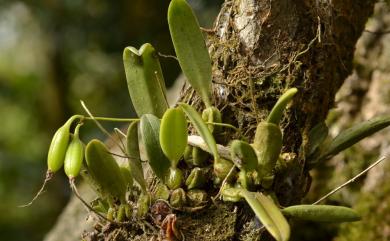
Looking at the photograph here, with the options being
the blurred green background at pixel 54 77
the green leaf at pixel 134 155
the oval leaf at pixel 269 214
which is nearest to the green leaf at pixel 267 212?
the oval leaf at pixel 269 214

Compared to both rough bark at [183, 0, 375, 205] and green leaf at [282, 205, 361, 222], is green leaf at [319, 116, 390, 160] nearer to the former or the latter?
rough bark at [183, 0, 375, 205]

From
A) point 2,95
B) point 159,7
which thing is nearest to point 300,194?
point 159,7

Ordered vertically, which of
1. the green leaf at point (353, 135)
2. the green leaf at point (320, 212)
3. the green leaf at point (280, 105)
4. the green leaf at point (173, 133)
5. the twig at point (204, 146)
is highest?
the green leaf at point (280, 105)

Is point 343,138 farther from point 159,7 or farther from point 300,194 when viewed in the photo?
point 159,7

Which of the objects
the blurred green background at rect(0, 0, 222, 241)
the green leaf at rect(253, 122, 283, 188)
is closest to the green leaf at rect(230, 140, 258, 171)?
the green leaf at rect(253, 122, 283, 188)

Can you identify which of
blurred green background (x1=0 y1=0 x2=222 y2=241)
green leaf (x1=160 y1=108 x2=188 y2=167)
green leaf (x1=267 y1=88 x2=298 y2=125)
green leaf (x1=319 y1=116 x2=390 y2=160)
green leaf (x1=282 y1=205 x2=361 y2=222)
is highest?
green leaf (x1=267 y1=88 x2=298 y2=125)

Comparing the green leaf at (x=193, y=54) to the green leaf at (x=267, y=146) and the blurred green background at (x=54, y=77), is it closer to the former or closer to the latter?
the green leaf at (x=267, y=146)
